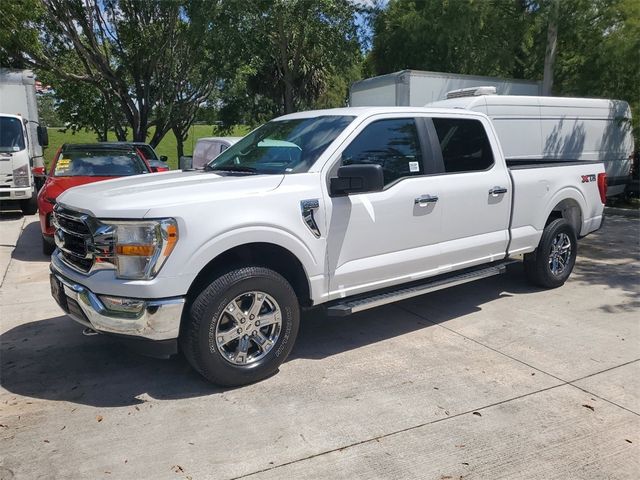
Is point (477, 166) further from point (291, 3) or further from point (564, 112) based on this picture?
point (291, 3)

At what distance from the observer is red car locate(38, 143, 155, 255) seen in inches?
322

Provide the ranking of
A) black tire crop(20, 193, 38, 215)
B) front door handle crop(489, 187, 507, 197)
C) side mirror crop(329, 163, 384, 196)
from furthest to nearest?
black tire crop(20, 193, 38, 215) → front door handle crop(489, 187, 507, 197) → side mirror crop(329, 163, 384, 196)

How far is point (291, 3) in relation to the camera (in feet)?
51.0

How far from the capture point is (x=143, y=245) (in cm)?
351

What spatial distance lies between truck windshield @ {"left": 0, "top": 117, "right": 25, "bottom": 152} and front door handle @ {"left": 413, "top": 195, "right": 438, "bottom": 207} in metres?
10.0

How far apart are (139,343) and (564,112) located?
1048 cm

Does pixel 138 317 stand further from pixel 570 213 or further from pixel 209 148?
pixel 209 148

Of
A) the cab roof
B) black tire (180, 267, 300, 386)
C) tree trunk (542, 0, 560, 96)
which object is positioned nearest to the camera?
black tire (180, 267, 300, 386)

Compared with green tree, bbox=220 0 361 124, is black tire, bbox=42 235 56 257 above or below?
below

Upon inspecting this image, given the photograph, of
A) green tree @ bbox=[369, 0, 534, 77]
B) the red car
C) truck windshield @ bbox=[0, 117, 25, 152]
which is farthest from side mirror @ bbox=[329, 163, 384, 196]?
green tree @ bbox=[369, 0, 534, 77]

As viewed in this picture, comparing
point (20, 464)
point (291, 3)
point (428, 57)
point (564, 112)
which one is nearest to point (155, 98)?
point (291, 3)

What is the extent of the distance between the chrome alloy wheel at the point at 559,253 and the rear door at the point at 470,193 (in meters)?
1.04

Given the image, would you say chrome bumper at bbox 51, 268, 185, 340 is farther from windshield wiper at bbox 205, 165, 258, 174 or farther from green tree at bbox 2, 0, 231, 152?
green tree at bbox 2, 0, 231, 152

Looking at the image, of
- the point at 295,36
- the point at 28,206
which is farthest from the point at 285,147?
the point at 295,36
